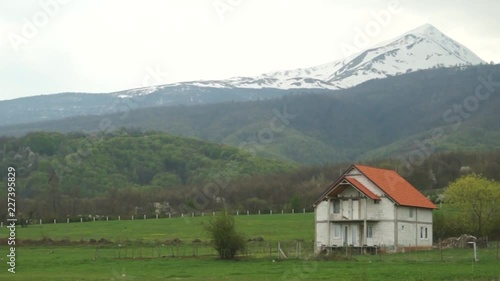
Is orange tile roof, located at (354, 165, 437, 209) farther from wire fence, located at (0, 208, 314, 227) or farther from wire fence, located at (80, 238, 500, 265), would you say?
wire fence, located at (0, 208, 314, 227)

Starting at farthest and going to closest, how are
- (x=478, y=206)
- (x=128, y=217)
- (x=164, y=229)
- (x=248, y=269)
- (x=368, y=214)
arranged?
1. (x=128, y=217)
2. (x=164, y=229)
3. (x=478, y=206)
4. (x=368, y=214)
5. (x=248, y=269)

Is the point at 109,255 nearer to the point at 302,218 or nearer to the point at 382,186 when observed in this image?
the point at 382,186

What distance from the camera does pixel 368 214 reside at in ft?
230

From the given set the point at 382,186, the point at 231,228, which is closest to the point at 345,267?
the point at 231,228

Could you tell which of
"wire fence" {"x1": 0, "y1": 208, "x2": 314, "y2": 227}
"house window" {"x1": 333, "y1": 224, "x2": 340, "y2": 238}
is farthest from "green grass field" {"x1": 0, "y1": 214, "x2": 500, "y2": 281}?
"wire fence" {"x1": 0, "y1": 208, "x2": 314, "y2": 227}

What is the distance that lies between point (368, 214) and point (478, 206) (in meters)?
10.2

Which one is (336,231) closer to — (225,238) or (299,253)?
(299,253)

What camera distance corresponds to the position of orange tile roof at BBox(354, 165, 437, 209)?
70.0 m

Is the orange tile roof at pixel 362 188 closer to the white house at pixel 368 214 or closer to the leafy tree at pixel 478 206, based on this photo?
the white house at pixel 368 214

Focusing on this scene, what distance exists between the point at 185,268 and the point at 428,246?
30272 millimetres

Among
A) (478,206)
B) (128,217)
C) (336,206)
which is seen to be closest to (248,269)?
(336,206)

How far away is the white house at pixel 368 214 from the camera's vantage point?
227 ft

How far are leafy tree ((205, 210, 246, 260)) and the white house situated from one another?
1235cm

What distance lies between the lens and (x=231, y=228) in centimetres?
5812
